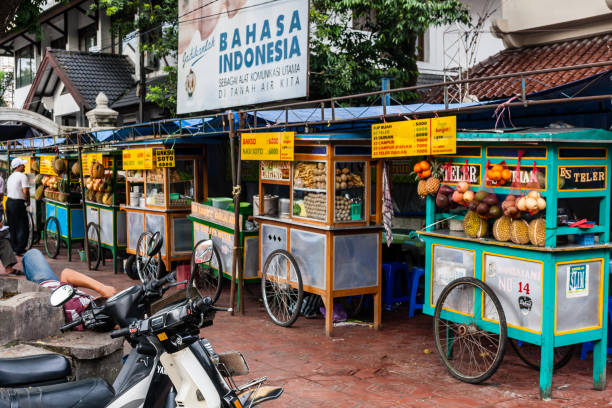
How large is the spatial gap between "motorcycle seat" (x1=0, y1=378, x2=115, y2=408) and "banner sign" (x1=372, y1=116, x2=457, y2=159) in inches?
153

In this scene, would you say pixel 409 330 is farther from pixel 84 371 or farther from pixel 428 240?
pixel 84 371

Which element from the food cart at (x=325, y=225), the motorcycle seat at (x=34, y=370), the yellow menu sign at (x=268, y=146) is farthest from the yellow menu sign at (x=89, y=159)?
the motorcycle seat at (x=34, y=370)

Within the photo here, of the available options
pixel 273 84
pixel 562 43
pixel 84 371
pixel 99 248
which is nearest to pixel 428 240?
pixel 84 371

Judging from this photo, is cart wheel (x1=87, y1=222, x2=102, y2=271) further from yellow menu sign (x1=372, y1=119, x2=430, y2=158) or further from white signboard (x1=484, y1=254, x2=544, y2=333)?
white signboard (x1=484, y1=254, x2=544, y2=333)

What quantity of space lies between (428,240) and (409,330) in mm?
2002

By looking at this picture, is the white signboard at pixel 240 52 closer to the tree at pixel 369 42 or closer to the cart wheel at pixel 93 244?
the tree at pixel 369 42

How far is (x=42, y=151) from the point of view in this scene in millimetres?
18266

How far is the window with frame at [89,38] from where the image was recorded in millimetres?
25431

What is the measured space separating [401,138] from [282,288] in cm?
284

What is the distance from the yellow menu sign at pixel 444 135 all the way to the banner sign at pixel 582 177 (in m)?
1.00

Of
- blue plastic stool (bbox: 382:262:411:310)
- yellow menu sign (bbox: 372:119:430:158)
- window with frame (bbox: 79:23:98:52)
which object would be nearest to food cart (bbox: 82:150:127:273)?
blue plastic stool (bbox: 382:262:411:310)

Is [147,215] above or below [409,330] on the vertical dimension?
above

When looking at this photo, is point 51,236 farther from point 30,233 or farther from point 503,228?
point 503,228

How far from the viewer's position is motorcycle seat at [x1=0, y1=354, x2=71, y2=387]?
152 inches
